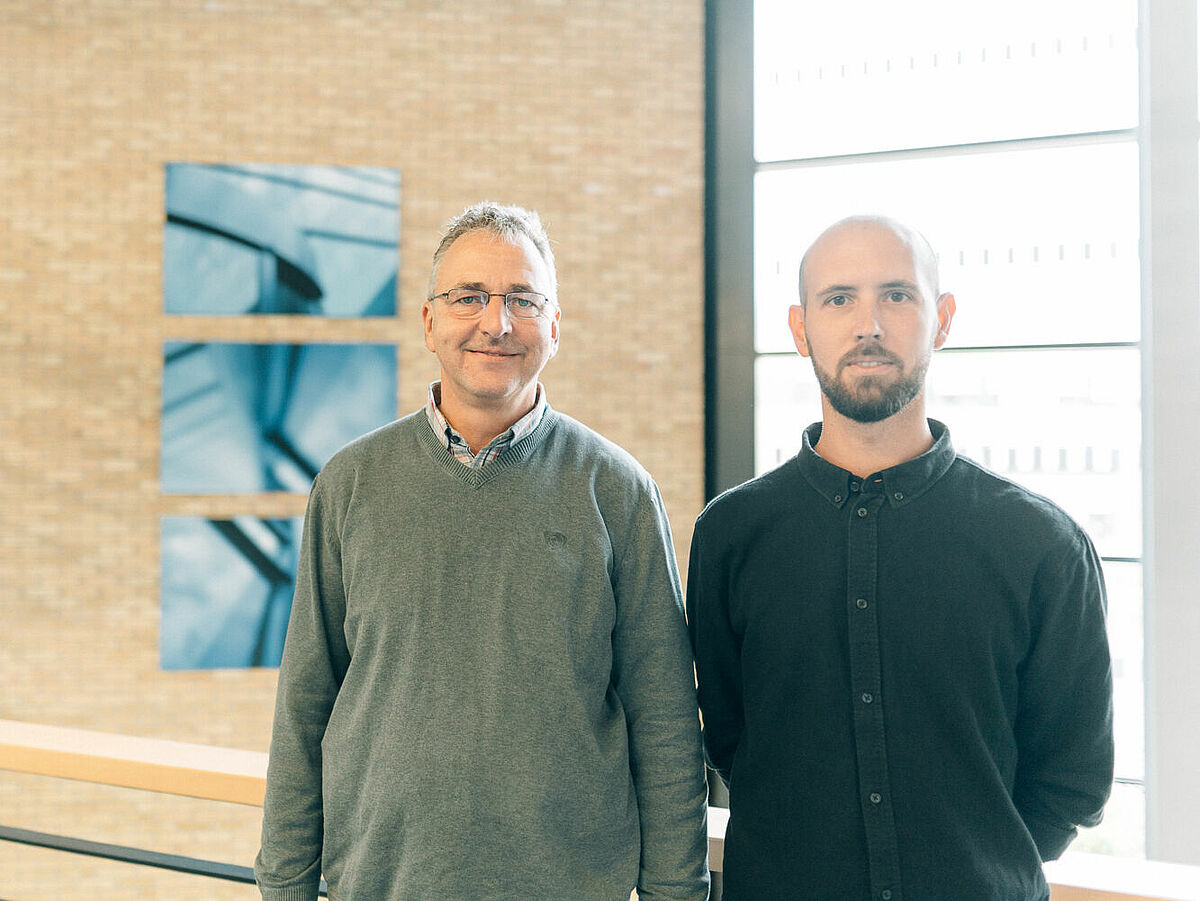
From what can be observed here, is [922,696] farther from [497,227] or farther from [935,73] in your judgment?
[935,73]

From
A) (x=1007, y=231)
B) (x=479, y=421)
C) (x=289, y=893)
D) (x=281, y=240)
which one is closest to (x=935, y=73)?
(x=1007, y=231)

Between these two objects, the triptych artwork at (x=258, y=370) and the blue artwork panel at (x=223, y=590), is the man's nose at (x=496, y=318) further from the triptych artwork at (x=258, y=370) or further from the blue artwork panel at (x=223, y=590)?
the blue artwork panel at (x=223, y=590)

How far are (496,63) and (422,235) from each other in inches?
35.9

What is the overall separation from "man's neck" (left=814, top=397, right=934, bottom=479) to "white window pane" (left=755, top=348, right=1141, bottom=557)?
9.64 ft

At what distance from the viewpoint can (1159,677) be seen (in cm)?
412

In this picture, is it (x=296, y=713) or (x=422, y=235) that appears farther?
(x=422, y=235)

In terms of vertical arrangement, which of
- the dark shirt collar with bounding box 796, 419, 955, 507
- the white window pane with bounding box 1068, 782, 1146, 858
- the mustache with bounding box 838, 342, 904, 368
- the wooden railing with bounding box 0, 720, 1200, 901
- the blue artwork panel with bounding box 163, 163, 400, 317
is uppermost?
the blue artwork panel with bounding box 163, 163, 400, 317

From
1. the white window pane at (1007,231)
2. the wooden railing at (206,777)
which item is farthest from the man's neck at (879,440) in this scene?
the white window pane at (1007,231)

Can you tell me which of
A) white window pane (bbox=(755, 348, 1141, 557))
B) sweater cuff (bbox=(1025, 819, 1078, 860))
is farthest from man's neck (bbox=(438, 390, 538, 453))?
white window pane (bbox=(755, 348, 1141, 557))

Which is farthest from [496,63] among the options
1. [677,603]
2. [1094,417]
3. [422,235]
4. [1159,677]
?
[1159,677]

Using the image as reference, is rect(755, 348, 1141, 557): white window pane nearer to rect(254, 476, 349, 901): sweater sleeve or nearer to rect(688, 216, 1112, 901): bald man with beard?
rect(688, 216, 1112, 901): bald man with beard

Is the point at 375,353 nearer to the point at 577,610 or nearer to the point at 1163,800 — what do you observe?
the point at 577,610

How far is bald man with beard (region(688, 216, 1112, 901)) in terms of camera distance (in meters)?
1.23

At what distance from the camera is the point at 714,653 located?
1443mm
